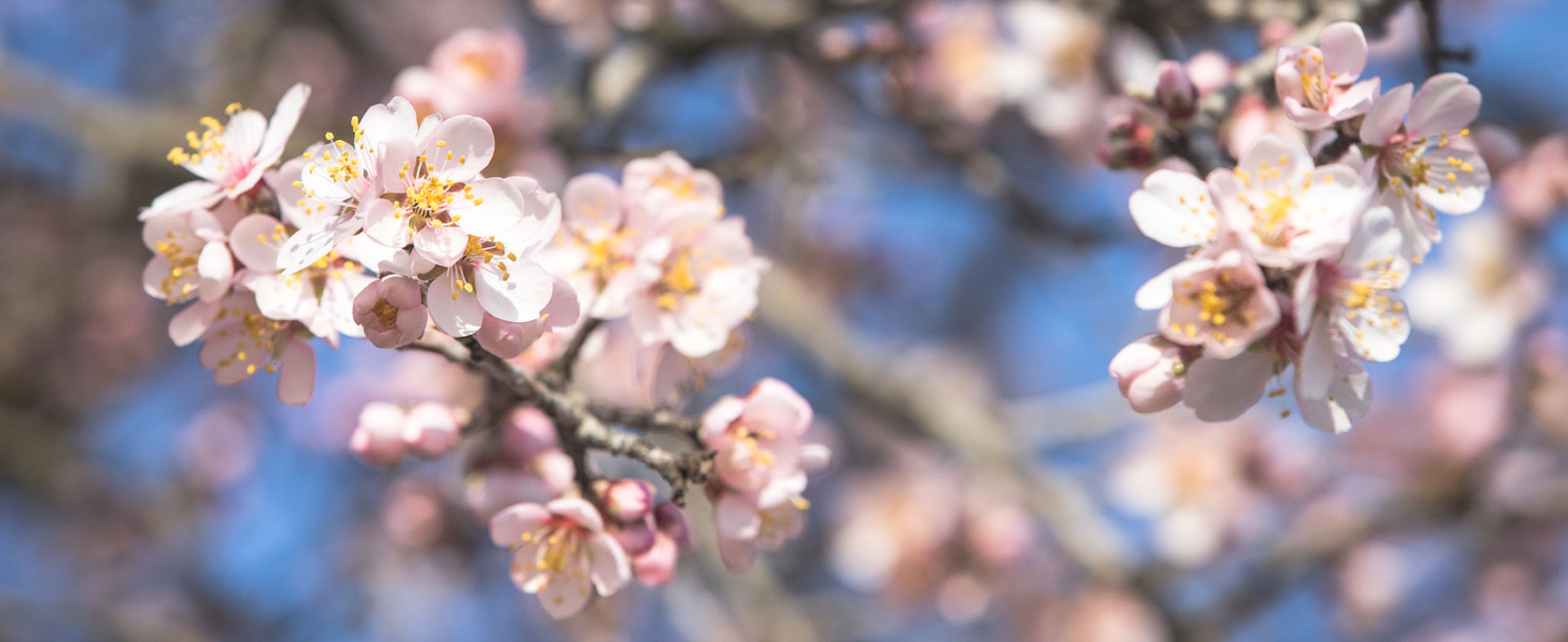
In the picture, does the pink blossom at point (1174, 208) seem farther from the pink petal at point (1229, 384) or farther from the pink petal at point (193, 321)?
the pink petal at point (193, 321)

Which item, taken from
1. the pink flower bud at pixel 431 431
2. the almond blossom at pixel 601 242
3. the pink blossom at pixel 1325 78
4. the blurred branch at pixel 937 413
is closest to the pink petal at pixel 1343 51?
the pink blossom at pixel 1325 78

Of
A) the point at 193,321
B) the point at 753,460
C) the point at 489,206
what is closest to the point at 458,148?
the point at 489,206

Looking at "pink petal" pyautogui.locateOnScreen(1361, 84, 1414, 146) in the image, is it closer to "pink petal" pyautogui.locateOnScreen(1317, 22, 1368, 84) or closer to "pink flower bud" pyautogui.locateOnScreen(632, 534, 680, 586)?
"pink petal" pyautogui.locateOnScreen(1317, 22, 1368, 84)

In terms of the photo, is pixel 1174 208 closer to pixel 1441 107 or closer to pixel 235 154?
pixel 1441 107

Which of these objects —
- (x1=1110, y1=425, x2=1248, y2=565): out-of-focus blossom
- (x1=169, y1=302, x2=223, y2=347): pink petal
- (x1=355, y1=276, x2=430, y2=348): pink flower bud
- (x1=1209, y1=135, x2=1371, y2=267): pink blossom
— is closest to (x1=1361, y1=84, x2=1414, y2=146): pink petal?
(x1=1209, y1=135, x2=1371, y2=267): pink blossom

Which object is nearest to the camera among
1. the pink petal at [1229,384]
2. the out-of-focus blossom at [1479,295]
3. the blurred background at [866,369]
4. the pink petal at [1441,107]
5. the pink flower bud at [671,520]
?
the pink petal at [1229,384]

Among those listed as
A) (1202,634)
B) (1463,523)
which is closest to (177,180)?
(1202,634)
